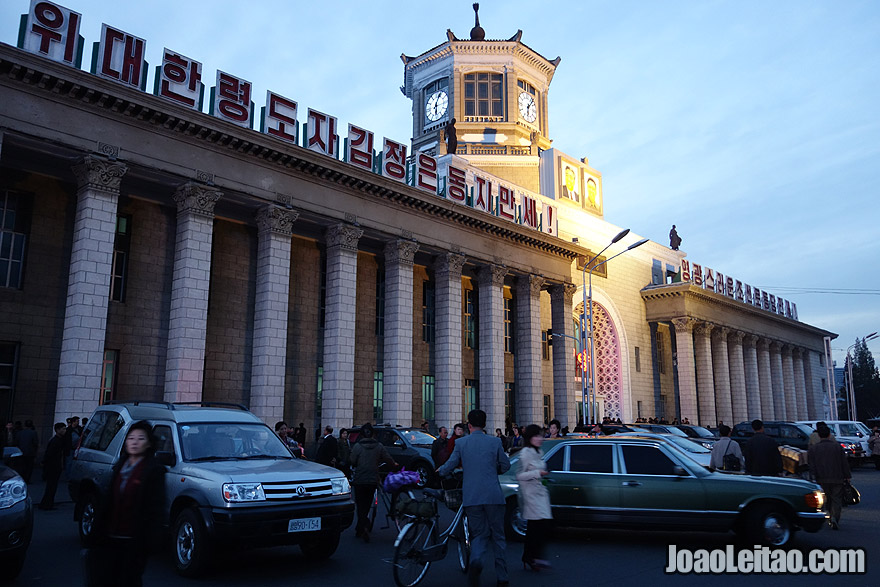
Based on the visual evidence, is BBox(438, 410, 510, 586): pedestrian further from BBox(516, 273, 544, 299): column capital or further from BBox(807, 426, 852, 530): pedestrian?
BBox(516, 273, 544, 299): column capital

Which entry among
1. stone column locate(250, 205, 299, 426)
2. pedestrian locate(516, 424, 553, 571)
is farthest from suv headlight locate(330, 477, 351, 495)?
stone column locate(250, 205, 299, 426)

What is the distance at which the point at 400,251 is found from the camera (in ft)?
95.5

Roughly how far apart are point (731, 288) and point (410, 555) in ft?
176

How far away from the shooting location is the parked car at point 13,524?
7.54 meters

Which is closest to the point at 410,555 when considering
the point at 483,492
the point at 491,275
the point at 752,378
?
the point at 483,492

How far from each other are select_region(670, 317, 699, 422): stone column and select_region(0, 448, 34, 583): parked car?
149ft

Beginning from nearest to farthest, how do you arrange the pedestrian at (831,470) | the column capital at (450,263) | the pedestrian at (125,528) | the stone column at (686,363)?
the pedestrian at (125,528) → the pedestrian at (831,470) → the column capital at (450,263) → the stone column at (686,363)

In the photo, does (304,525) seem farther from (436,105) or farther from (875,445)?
(436,105)

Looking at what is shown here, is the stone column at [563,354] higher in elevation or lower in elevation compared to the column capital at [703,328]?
lower

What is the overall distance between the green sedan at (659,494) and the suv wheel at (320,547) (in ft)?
10.7

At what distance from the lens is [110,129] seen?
67.5 ft

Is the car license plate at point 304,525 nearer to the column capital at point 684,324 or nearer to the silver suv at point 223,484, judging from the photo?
the silver suv at point 223,484

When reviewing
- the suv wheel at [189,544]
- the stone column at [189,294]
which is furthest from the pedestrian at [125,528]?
the stone column at [189,294]

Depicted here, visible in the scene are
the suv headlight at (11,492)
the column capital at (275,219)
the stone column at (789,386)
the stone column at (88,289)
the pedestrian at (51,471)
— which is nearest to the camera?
the suv headlight at (11,492)
